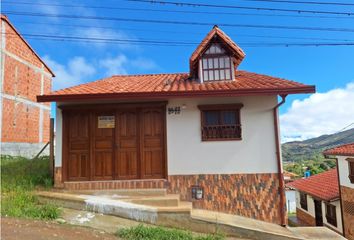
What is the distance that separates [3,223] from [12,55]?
12.3m

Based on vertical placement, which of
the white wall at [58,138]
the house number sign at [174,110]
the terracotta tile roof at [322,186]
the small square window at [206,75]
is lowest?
the terracotta tile roof at [322,186]

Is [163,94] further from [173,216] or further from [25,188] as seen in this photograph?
[25,188]

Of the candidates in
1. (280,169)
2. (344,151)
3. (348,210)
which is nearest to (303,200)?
(348,210)

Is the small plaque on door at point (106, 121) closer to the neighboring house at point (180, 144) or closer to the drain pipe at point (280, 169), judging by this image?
the neighboring house at point (180, 144)

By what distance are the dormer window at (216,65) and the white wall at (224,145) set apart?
121cm

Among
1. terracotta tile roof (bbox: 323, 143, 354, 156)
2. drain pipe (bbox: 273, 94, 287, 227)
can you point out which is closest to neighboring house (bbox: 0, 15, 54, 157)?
drain pipe (bbox: 273, 94, 287, 227)

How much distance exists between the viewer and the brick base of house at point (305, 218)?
20.1 m

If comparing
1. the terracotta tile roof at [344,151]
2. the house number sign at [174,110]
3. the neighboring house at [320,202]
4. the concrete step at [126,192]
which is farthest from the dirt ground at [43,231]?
the neighboring house at [320,202]

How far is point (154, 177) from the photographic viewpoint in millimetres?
8016

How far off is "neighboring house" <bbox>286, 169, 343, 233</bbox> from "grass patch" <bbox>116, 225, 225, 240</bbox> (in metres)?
14.1

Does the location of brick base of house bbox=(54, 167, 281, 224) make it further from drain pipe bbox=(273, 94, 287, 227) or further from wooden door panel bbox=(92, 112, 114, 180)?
wooden door panel bbox=(92, 112, 114, 180)

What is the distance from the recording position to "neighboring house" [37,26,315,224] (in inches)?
308

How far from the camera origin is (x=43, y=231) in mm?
5086

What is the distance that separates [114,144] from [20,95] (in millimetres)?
10380
